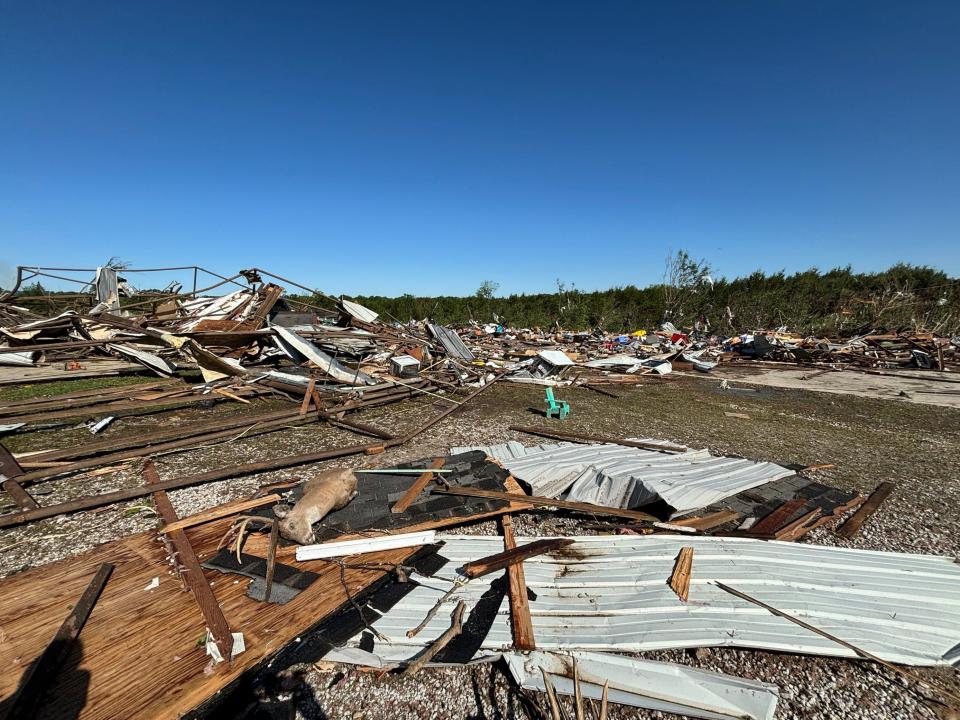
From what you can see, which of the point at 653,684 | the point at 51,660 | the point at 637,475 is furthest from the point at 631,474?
the point at 51,660

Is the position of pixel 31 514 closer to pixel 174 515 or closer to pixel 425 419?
pixel 174 515

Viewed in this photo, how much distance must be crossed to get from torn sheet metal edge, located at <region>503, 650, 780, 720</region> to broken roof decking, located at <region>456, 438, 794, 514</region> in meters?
1.76

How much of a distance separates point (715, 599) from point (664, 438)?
4.31 meters

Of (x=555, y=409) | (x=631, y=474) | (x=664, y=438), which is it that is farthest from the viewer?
(x=555, y=409)

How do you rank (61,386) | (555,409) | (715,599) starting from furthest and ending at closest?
(61,386) < (555,409) < (715,599)

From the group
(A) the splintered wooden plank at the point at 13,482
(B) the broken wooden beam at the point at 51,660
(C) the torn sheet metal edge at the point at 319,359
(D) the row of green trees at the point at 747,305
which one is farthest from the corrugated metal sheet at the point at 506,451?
(D) the row of green trees at the point at 747,305

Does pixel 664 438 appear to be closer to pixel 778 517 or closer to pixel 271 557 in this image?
pixel 778 517

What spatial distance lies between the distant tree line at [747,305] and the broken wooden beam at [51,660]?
74.6 ft

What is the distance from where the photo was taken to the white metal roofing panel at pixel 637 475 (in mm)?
4012

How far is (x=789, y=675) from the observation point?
7.43 feet

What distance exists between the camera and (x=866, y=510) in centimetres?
412

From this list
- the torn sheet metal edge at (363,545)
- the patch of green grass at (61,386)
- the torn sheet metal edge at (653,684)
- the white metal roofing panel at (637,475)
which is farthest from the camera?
the patch of green grass at (61,386)

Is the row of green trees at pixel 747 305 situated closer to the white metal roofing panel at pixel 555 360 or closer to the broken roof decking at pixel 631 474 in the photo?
the white metal roofing panel at pixel 555 360

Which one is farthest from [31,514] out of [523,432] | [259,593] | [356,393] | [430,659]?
[523,432]
